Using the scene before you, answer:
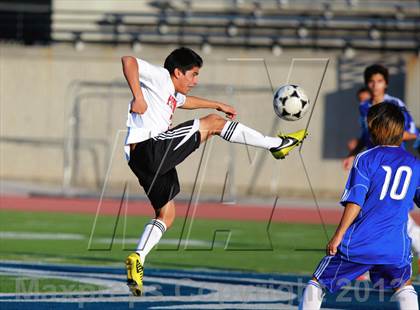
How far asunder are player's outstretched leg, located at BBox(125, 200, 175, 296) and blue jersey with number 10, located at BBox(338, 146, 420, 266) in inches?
77.5

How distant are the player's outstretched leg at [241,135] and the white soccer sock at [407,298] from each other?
2.03m

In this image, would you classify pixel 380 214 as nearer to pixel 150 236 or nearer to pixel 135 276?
pixel 135 276

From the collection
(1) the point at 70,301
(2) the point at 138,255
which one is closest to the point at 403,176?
(2) the point at 138,255

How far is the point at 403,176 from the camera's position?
611cm

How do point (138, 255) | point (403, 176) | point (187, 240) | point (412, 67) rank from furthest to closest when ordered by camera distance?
point (412, 67), point (187, 240), point (138, 255), point (403, 176)

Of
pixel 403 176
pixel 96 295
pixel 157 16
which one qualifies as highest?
pixel 157 16

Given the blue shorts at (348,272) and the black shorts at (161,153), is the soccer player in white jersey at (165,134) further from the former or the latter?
the blue shorts at (348,272)

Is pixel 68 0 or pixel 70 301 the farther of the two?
pixel 68 0

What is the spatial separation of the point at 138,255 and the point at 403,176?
2.46m

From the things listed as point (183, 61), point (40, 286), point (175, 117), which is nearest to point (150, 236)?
point (183, 61)

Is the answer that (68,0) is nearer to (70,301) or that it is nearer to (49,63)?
(49,63)

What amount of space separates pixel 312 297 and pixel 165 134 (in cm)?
227

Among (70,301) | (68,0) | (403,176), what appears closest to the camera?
(403,176)

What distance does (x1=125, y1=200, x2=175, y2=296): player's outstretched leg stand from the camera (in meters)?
7.55
